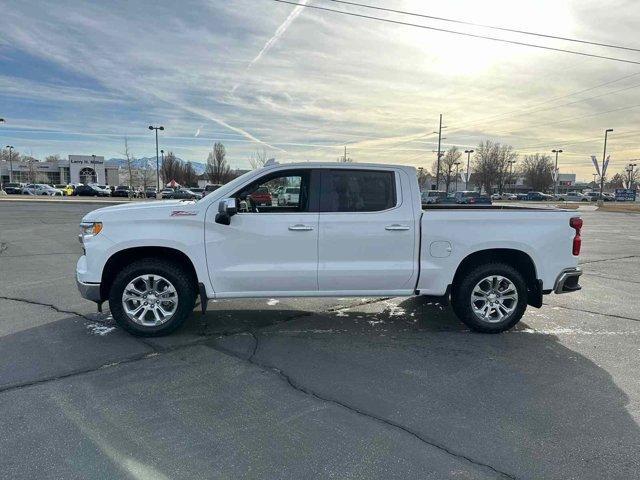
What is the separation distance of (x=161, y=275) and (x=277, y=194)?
5.30 feet

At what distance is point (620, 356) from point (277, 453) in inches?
152

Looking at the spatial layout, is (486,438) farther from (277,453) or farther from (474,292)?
(474,292)

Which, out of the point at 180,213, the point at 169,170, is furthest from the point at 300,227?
the point at 169,170

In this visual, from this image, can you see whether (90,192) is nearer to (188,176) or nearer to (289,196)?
(188,176)

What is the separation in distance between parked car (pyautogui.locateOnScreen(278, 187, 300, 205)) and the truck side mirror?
0.67 m

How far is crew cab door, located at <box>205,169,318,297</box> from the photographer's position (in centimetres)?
512

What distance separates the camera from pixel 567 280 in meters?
5.48

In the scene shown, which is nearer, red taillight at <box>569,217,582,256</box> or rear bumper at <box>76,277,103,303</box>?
rear bumper at <box>76,277,103,303</box>

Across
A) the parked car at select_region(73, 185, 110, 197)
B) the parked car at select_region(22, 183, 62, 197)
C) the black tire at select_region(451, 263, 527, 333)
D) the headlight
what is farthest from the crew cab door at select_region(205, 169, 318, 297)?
the parked car at select_region(22, 183, 62, 197)

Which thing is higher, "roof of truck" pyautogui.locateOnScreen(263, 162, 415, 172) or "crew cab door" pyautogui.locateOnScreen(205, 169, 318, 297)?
"roof of truck" pyautogui.locateOnScreen(263, 162, 415, 172)

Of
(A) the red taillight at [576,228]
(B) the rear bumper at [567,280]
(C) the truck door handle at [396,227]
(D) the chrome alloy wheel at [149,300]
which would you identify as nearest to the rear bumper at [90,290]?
(D) the chrome alloy wheel at [149,300]

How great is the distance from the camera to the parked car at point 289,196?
5418 mm

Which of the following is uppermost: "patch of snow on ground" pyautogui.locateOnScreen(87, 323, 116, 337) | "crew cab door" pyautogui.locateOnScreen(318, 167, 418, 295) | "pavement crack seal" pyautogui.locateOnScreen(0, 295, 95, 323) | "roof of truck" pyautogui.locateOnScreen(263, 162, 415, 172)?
"roof of truck" pyautogui.locateOnScreen(263, 162, 415, 172)

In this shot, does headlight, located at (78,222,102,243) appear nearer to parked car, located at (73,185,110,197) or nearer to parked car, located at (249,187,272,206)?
parked car, located at (249,187,272,206)
